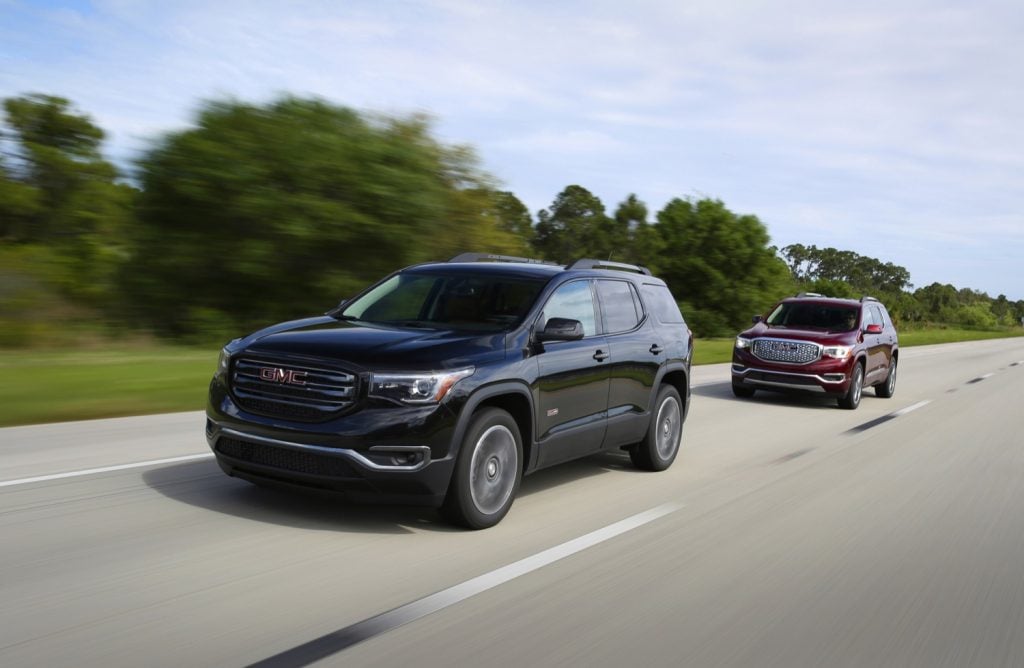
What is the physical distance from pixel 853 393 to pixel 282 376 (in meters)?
10.8

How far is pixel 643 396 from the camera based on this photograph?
26.4 ft

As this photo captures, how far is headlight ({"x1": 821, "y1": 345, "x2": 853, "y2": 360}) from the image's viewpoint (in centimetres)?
1423

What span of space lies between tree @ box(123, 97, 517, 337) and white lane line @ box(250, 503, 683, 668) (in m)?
15.2

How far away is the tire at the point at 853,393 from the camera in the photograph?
564 inches

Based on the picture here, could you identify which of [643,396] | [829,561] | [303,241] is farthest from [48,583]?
[303,241]

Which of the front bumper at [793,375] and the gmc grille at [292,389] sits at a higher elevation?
the gmc grille at [292,389]

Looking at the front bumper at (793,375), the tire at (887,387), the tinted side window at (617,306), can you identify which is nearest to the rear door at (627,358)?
the tinted side window at (617,306)

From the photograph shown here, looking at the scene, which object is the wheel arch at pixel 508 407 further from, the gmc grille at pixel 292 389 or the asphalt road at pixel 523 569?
the gmc grille at pixel 292 389

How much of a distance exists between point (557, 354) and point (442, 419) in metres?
1.34

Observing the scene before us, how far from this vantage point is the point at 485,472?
602 cm

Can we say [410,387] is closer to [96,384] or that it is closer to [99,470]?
[99,470]

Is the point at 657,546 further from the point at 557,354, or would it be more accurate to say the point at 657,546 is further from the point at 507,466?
the point at 557,354

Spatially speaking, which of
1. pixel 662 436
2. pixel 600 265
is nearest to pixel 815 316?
pixel 662 436

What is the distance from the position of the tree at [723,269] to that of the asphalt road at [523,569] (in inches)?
1375
